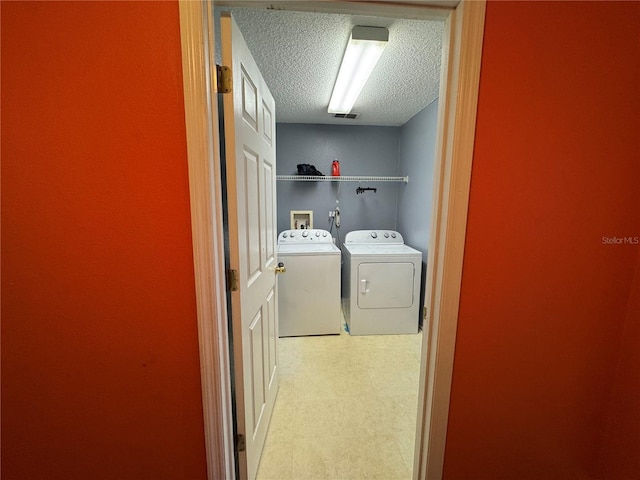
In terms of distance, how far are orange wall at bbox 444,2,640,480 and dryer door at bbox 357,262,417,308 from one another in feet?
4.88

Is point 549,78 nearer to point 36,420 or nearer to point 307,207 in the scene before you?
→ point 36,420

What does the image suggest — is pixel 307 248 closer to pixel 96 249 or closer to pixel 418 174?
pixel 418 174

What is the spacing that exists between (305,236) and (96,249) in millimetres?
2162

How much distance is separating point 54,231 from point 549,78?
5.35 feet

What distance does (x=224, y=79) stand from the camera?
0.79m

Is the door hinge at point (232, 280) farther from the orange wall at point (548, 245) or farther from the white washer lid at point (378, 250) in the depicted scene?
the white washer lid at point (378, 250)

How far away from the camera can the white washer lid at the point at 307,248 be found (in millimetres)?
2304

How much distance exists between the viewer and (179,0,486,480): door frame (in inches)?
26.9

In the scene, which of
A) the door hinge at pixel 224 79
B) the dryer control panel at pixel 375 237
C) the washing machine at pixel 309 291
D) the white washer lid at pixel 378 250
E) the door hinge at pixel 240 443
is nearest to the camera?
the door hinge at pixel 224 79

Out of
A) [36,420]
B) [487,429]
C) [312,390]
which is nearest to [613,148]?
[487,429]

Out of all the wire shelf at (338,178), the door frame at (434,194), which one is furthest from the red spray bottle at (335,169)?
the door frame at (434,194)

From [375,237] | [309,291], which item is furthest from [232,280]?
[375,237]

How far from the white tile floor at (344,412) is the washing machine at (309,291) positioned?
0.17 m

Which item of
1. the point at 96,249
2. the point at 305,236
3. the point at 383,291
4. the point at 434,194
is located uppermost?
the point at 434,194
